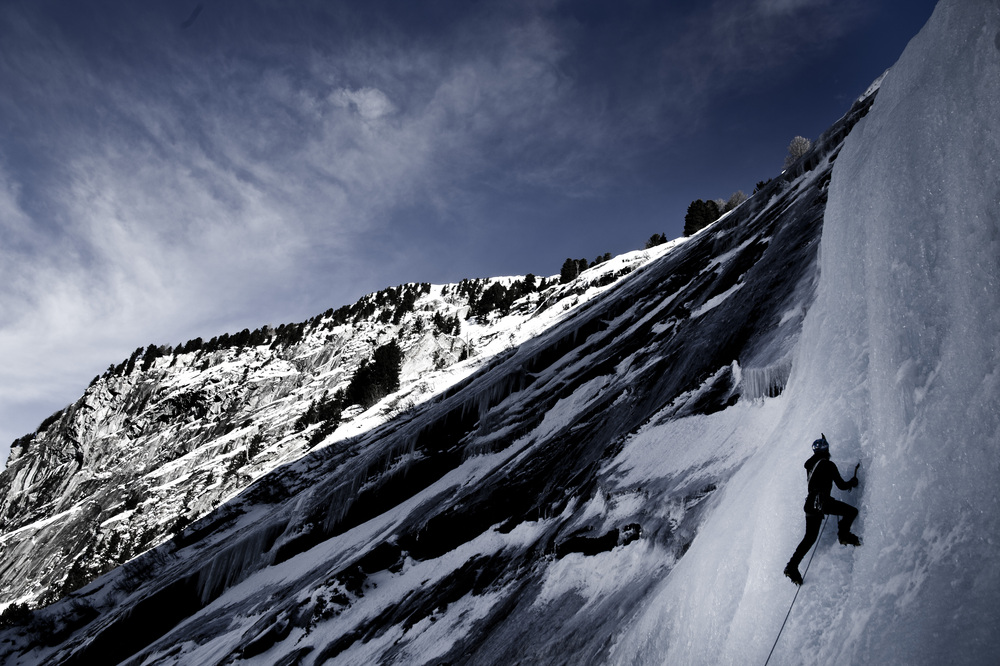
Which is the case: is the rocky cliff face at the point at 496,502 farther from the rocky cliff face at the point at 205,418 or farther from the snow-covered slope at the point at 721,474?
the rocky cliff face at the point at 205,418

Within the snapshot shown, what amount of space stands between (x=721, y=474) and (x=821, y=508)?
3.77 meters

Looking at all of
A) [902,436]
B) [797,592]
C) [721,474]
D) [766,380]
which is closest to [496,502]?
[721,474]

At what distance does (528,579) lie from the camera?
10703mm

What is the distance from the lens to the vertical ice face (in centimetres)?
346

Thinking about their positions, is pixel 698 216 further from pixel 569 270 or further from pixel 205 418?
pixel 205 418

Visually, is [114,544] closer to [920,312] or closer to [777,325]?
[777,325]

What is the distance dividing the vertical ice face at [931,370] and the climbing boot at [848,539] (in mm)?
111

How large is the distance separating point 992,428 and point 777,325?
23.3ft

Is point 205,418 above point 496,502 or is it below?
above

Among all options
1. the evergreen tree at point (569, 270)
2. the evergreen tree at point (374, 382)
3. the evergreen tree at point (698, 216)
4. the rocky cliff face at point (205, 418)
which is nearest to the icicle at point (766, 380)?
the rocky cliff face at point (205, 418)

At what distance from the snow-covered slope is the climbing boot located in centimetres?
7

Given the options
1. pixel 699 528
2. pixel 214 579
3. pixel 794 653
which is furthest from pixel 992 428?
pixel 214 579

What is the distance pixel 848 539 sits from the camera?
14.7ft

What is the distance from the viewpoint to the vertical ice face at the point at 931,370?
346 centimetres
